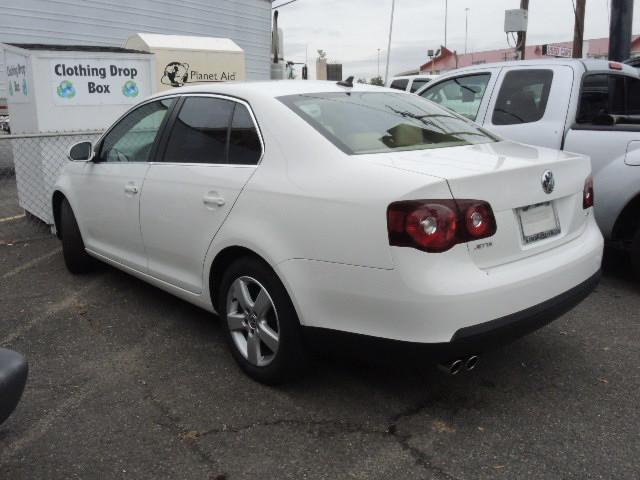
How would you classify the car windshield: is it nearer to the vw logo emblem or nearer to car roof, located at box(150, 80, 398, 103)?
car roof, located at box(150, 80, 398, 103)

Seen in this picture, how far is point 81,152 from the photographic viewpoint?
4738mm

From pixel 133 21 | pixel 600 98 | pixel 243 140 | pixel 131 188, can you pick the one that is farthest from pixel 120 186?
pixel 133 21

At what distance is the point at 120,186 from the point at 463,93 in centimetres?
357

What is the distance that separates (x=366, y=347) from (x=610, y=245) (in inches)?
117

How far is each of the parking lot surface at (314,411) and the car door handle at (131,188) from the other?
0.90 metres

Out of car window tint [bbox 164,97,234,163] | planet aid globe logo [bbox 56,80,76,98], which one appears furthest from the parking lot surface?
planet aid globe logo [bbox 56,80,76,98]

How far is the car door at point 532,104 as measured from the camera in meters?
5.05

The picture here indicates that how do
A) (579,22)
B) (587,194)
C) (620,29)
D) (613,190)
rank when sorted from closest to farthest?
(587,194)
(613,190)
(620,29)
(579,22)

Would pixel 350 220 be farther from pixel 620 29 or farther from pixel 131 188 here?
pixel 620 29

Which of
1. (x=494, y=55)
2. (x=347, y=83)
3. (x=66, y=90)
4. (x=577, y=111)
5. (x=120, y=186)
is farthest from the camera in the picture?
(x=494, y=55)

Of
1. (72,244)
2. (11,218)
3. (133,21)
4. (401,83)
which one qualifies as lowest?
(11,218)

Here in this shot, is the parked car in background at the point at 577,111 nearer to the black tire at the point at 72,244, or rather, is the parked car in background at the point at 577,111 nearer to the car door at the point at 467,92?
the car door at the point at 467,92

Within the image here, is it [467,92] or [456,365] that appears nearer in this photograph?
[456,365]

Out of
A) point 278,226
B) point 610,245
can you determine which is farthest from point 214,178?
point 610,245
